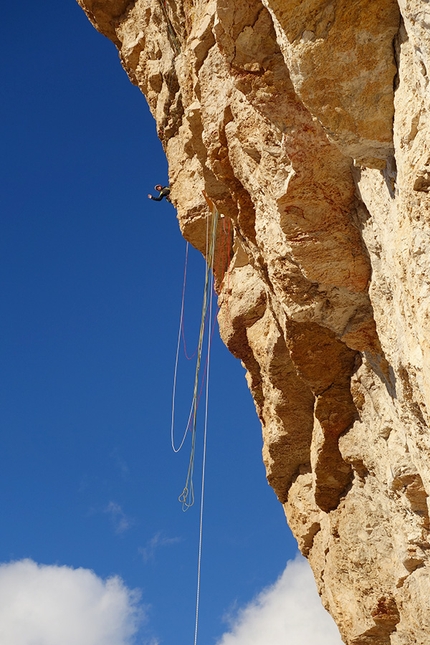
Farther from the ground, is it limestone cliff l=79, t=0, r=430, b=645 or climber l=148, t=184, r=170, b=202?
climber l=148, t=184, r=170, b=202

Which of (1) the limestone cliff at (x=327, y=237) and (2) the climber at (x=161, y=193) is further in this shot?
(2) the climber at (x=161, y=193)

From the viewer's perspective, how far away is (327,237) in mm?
6715

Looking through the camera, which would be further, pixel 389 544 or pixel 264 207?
pixel 389 544

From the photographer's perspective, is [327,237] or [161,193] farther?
[161,193]

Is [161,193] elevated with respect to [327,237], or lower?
elevated

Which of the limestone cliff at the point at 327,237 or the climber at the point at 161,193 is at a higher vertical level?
the climber at the point at 161,193

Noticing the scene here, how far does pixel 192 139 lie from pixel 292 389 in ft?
14.2

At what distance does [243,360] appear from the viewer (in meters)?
11.9

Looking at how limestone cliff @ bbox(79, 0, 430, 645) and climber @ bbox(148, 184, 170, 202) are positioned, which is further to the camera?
climber @ bbox(148, 184, 170, 202)

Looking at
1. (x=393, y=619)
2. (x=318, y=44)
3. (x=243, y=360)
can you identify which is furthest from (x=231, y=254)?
(x=318, y=44)

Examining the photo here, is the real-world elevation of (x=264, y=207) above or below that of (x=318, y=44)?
above

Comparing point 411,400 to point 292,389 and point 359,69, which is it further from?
point 292,389

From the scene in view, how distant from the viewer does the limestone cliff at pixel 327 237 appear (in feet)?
15.9

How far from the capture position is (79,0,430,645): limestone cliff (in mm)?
4836
